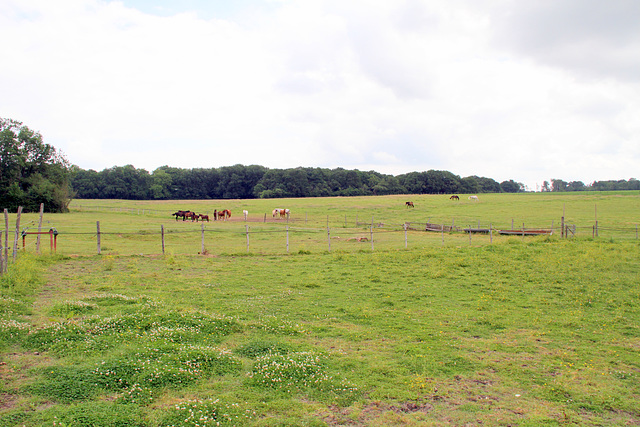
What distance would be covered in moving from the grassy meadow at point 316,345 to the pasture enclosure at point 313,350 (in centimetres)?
3

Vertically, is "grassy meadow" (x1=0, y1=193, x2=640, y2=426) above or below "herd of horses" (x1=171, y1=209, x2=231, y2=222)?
below

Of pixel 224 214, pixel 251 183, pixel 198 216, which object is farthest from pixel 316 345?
pixel 251 183

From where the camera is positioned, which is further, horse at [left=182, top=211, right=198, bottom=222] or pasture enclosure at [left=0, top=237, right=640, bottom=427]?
horse at [left=182, top=211, right=198, bottom=222]

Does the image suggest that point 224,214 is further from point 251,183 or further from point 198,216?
point 251,183

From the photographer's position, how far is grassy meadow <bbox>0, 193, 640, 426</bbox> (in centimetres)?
559

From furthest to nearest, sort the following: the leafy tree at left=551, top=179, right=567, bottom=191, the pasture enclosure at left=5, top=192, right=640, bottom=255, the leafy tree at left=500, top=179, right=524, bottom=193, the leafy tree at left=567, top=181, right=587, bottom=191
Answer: the leafy tree at left=551, top=179, right=567, bottom=191 → the leafy tree at left=567, top=181, right=587, bottom=191 → the leafy tree at left=500, top=179, right=524, bottom=193 → the pasture enclosure at left=5, top=192, right=640, bottom=255

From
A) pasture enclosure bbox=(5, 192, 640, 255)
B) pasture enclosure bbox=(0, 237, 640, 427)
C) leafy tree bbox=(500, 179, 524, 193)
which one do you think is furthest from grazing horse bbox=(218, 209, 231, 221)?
leafy tree bbox=(500, 179, 524, 193)

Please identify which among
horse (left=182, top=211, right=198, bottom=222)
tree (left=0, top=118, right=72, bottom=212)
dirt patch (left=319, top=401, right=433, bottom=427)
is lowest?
dirt patch (left=319, top=401, right=433, bottom=427)

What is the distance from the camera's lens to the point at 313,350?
7.79 m

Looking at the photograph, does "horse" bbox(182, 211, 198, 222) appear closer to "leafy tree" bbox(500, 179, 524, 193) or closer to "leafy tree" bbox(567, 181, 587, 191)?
"leafy tree" bbox(500, 179, 524, 193)

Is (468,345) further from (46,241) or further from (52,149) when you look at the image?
(52,149)

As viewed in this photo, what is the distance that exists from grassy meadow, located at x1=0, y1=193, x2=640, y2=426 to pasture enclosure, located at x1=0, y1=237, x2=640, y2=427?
3cm

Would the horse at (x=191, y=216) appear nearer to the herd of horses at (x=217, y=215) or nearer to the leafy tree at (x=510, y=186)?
the herd of horses at (x=217, y=215)

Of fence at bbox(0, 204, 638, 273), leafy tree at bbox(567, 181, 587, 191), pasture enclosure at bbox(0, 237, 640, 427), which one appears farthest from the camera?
leafy tree at bbox(567, 181, 587, 191)
